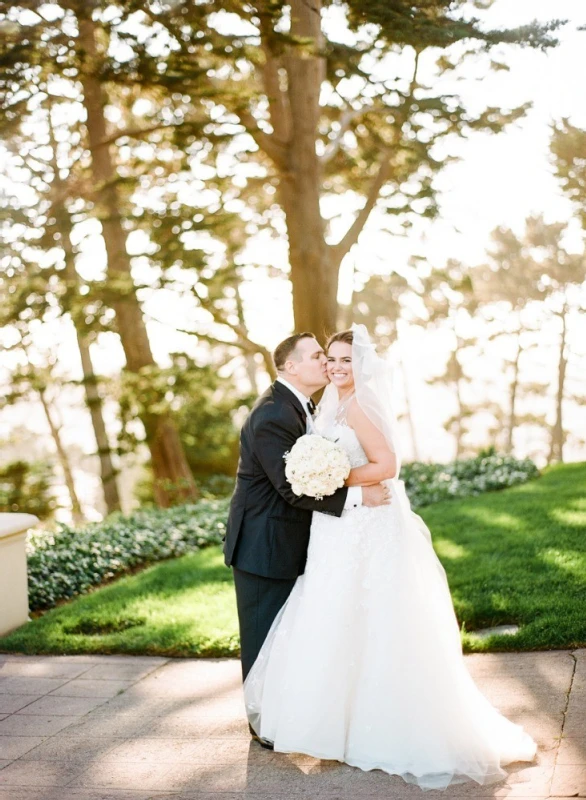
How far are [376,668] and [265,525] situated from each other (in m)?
0.93

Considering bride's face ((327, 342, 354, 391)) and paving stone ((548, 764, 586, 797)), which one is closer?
paving stone ((548, 764, 586, 797))

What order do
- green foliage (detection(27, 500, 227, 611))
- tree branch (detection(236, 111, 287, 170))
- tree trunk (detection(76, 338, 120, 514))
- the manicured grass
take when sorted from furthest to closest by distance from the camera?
tree trunk (detection(76, 338, 120, 514)) < tree branch (detection(236, 111, 287, 170)) < green foliage (detection(27, 500, 227, 611)) < the manicured grass

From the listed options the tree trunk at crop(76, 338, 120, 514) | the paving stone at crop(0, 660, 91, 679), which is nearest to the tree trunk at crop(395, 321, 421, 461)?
the tree trunk at crop(76, 338, 120, 514)

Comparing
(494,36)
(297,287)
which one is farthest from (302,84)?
(494,36)

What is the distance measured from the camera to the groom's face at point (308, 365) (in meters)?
4.54

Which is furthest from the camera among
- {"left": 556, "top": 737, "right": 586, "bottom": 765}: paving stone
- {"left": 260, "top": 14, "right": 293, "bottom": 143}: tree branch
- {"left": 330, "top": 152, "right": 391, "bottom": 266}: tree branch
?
{"left": 260, "top": 14, "right": 293, "bottom": 143}: tree branch

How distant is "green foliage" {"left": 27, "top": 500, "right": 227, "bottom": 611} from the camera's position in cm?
843

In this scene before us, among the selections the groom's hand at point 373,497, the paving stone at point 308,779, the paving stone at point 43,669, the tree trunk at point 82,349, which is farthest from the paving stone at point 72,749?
the tree trunk at point 82,349

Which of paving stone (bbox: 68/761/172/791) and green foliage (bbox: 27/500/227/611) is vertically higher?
paving stone (bbox: 68/761/172/791)

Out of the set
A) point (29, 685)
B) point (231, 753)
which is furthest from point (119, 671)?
point (231, 753)

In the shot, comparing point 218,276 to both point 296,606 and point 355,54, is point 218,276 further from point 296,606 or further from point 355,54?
point 296,606

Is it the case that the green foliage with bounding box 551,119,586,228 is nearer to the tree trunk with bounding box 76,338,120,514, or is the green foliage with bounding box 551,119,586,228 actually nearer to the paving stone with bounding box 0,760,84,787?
the tree trunk with bounding box 76,338,120,514

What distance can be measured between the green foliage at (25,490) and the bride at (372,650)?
1336cm

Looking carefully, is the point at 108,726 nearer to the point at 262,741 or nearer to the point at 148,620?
the point at 262,741
